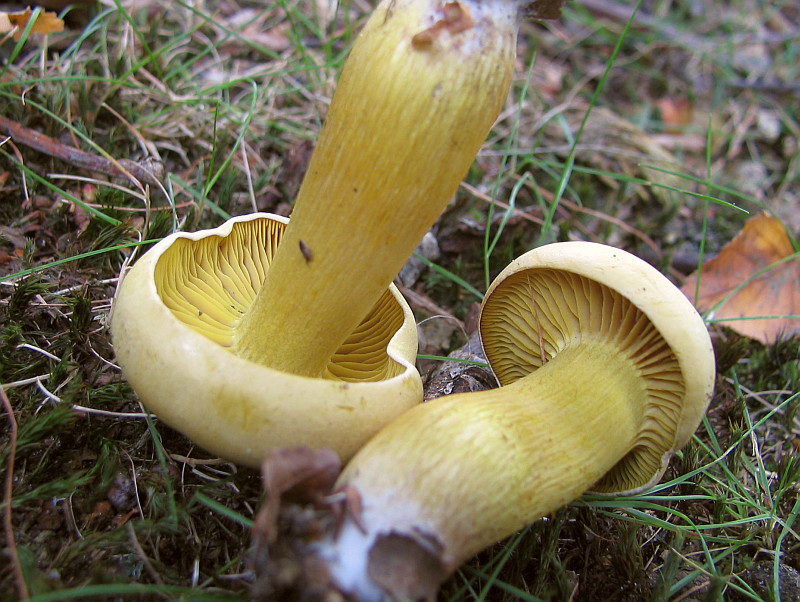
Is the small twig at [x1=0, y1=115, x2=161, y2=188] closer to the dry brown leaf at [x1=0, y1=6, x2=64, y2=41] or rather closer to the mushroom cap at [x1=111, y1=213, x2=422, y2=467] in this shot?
the dry brown leaf at [x1=0, y1=6, x2=64, y2=41]

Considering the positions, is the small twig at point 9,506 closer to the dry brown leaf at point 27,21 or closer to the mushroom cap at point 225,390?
the mushroom cap at point 225,390

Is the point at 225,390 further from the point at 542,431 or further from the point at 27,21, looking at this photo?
the point at 27,21

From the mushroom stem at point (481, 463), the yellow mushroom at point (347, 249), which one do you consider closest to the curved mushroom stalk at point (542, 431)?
the mushroom stem at point (481, 463)

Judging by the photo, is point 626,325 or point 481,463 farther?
point 626,325

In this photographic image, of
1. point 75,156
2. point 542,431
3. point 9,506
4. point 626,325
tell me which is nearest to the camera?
point 9,506

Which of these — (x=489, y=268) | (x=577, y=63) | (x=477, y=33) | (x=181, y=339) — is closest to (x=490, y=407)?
(x=181, y=339)

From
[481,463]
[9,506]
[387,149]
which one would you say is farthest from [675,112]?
[9,506]
